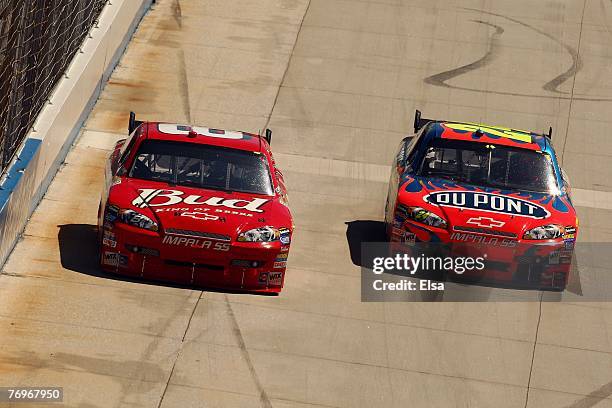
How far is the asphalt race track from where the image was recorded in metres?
12.3

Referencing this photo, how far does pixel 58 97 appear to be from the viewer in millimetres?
17156

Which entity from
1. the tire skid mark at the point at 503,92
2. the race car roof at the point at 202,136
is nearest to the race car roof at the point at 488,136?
the race car roof at the point at 202,136

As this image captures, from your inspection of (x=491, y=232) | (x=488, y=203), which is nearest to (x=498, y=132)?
(x=488, y=203)

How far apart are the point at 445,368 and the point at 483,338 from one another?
35.4 inches

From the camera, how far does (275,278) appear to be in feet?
45.3

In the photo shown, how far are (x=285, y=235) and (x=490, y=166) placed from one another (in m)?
2.92

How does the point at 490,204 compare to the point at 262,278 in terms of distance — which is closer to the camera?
the point at 262,278

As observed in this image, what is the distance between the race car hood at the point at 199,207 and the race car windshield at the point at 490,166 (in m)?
2.18

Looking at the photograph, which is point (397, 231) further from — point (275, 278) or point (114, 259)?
point (114, 259)

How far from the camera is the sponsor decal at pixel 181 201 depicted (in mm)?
13812

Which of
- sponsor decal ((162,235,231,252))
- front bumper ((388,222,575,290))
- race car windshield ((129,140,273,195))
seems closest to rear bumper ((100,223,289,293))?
sponsor decal ((162,235,231,252))

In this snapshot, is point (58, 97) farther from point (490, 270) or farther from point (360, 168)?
point (490, 270)

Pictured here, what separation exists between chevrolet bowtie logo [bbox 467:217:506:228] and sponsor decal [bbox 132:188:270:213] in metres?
2.06

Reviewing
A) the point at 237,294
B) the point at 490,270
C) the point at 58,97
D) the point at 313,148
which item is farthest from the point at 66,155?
the point at 490,270
